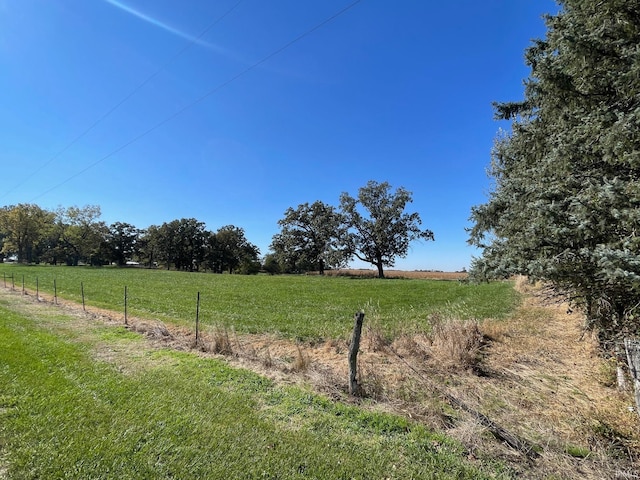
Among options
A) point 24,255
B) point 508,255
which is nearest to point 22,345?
point 508,255

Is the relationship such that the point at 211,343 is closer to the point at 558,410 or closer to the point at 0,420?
the point at 0,420

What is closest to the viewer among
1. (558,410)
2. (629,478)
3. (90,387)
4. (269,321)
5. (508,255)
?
(629,478)

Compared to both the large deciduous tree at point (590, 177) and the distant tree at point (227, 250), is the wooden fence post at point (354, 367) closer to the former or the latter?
the large deciduous tree at point (590, 177)

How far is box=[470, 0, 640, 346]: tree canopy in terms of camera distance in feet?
11.5

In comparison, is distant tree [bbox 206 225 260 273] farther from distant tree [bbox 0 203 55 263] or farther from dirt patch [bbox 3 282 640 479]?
dirt patch [bbox 3 282 640 479]

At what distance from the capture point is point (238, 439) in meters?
3.28

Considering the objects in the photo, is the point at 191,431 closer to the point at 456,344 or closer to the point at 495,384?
the point at 495,384

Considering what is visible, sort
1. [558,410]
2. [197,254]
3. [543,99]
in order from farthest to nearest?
[197,254]
[543,99]
[558,410]

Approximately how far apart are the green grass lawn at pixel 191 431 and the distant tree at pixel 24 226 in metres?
71.1

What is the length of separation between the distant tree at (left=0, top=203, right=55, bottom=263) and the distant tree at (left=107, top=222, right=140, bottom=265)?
13.3m

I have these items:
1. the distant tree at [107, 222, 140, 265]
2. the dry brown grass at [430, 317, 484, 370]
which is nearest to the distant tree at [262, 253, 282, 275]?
the distant tree at [107, 222, 140, 265]

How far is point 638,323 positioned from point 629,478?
109 inches

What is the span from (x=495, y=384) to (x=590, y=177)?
360 centimetres

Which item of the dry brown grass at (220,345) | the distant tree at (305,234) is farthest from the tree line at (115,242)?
the dry brown grass at (220,345)
